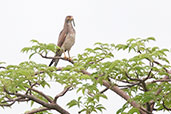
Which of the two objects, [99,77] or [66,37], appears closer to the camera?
[99,77]

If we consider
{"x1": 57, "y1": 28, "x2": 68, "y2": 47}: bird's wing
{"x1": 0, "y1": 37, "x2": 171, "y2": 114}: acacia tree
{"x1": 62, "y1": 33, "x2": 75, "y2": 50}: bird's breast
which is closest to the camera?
{"x1": 0, "y1": 37, "x2": 171, "y2": 114}: acacia tree

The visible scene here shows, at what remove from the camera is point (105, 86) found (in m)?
6.64

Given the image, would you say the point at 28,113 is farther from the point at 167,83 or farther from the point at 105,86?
the point at 167,83

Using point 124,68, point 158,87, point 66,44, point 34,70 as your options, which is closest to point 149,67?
point 124,68

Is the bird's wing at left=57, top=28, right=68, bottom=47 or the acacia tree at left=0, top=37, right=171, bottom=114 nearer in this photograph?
the acacia tree at left=0, top=37, right=171, bottom=114

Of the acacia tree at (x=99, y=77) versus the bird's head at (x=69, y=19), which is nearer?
the acacia tree at (x=99, y=77)

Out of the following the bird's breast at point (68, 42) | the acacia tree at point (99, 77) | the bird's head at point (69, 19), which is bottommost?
the acacia tree at point (99, 77)

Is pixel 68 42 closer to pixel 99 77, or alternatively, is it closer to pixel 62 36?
pixel 62 36

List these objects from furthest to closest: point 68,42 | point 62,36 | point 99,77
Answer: point 62,36
point 68,42
point 99,77

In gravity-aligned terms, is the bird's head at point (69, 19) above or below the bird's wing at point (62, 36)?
above

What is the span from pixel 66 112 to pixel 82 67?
49.7 inches

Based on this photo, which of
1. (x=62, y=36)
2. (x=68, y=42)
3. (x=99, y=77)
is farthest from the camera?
(x=62, y=36)

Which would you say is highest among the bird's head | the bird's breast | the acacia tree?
the bird's head

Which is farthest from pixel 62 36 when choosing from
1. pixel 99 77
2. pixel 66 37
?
pixel 99 77
